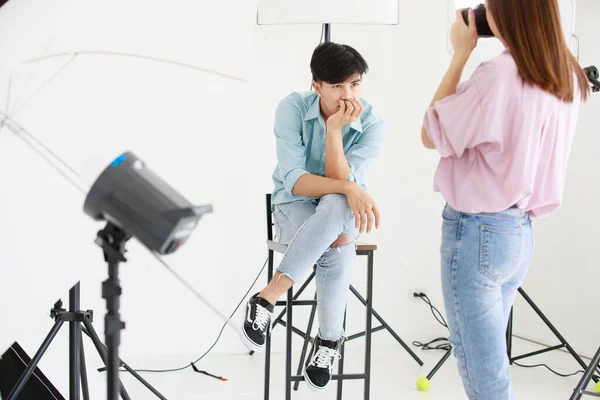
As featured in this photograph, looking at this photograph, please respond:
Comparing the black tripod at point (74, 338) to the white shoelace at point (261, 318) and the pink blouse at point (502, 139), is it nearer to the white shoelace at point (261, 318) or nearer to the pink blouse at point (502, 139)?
the white shoelace at point (261, 318)

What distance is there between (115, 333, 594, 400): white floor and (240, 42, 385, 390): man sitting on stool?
0.64 m

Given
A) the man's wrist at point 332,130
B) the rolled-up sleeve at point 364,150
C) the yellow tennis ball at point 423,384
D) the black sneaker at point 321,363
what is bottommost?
the yellow tennis ball at point 423,384

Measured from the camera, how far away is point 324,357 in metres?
1.85

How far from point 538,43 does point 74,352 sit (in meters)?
1.24

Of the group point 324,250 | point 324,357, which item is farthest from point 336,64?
point 324,357

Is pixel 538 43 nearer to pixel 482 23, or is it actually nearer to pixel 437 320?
pixel 482 23

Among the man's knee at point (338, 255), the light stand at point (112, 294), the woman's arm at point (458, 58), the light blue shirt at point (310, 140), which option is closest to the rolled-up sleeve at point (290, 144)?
the light blue shirt at point (310, 140)

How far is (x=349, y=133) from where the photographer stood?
207 cm

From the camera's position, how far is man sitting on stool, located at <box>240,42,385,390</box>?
1761 mm

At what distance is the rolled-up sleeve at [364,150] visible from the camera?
6.51 feet

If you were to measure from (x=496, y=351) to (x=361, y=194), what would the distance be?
2.21ft

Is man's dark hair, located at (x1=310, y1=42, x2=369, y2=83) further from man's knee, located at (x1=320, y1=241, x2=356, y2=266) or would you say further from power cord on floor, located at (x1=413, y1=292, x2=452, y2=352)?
power cord on floor, located at (x1=413, y1=292, x2=452, y2=352)

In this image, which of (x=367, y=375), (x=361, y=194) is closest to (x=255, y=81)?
(x=361, y=194)

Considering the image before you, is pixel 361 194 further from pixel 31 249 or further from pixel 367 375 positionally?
pixel 31 249
